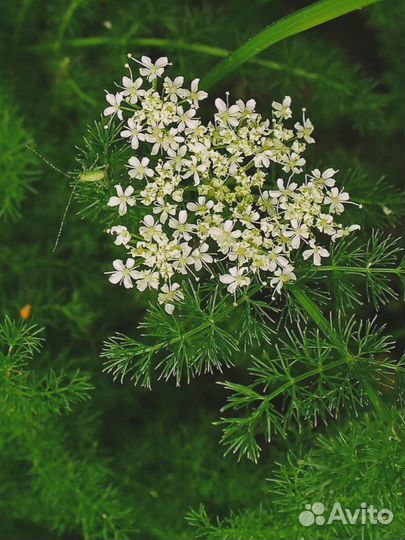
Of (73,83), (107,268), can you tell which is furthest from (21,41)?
(107,268)

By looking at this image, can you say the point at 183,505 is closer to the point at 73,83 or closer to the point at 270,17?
the point at 73,83

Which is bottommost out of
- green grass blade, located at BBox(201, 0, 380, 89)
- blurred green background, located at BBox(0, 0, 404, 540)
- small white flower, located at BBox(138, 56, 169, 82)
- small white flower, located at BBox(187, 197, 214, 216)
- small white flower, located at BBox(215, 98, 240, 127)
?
blurred green background, located at BBox(0, 0, 404, 540)

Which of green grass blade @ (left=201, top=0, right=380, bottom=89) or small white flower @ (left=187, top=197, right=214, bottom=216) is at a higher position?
green grass blade @ (left=201, top=0, right=380, bottom=89)

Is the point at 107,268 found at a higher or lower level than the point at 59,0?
lower

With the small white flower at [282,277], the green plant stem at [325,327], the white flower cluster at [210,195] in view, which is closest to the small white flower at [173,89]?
the white flower cluster at [210,195]

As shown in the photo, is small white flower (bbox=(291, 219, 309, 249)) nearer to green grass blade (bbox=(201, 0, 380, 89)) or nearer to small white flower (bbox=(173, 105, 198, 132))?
small white flower (bbox=(173, 105, 198, 132))

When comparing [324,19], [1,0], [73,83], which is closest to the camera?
[324,19]

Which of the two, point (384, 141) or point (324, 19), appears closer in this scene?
point (324, 19)

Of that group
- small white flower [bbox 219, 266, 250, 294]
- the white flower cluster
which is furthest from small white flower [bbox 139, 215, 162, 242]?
small white flower [bbox 219, 266, 250, 294]
